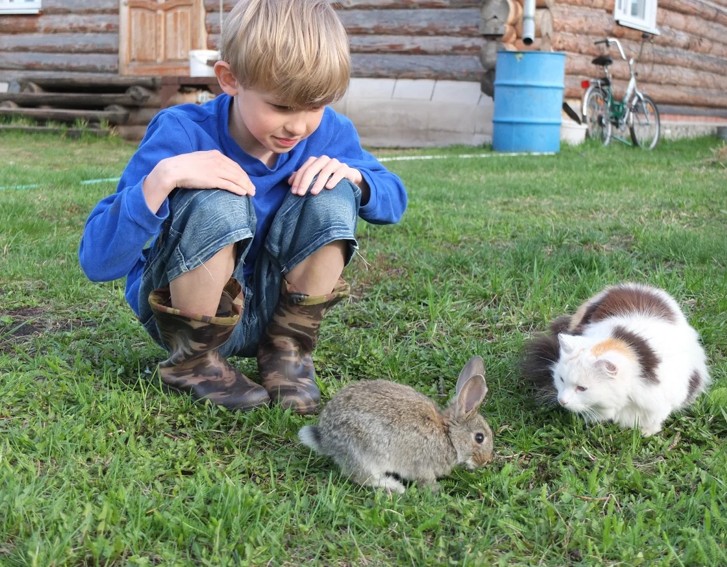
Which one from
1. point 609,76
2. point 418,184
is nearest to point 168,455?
point 418,184

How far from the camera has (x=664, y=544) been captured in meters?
1.90

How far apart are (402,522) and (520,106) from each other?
8932mm

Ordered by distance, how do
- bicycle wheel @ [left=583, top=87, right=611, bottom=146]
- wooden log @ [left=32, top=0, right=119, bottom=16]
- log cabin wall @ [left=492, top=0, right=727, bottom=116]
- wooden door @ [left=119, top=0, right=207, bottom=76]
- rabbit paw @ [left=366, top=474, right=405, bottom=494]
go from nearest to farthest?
1. rabbit paw @ [left=366, top=474, right=405, bottom=494]
2. log cabin wall @ [left=492, top=0, right=727, bottom=116]
3. bicycle wheel @ [left=583, top=87, right=611, bottom=146]
4. wooden door @ [left=119, top=0, right=207, bottom=76]
5. wooden log @ [left=32, top=0, right=119, bottom=16]

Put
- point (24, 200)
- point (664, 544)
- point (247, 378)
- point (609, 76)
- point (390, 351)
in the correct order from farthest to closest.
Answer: point (609, 76) < point (24, 200) < point (390, 351) < point (247, 378) < point (664, 544)

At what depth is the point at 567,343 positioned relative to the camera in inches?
104

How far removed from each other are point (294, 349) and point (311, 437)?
56 cm

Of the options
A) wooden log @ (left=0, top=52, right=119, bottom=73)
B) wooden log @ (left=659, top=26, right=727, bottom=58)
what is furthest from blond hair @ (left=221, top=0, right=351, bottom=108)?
wooden log @ (left=659, top=26, right=727, bottom=58)

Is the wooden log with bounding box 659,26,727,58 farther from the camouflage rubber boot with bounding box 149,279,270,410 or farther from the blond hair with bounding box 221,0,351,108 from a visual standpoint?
the camouflage rubber boot with bounding box 149,279,270,410

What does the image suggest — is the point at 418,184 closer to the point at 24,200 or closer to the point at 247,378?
the point at 24,200

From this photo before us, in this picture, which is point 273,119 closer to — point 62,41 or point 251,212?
point 251,212

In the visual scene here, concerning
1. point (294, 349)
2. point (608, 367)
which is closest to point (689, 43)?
point (608, 367)

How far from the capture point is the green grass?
1.87m

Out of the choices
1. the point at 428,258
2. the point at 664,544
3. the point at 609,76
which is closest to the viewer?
the point at 664,544

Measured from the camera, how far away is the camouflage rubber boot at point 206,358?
8.38 feet
